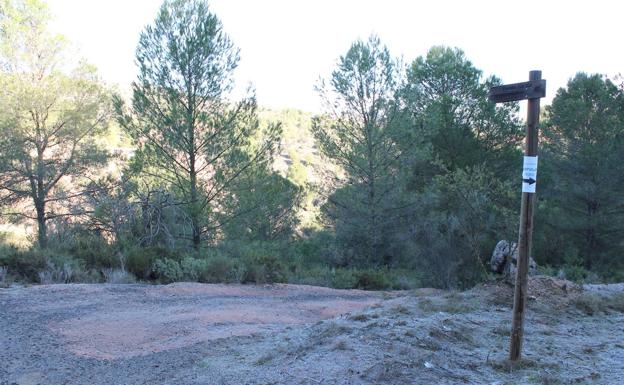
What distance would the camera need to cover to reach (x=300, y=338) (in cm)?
611

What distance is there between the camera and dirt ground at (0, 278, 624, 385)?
498cm

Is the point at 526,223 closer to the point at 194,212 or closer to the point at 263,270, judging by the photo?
the point at 263,270

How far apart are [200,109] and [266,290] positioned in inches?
281

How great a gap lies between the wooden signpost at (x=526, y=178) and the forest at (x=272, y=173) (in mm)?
7095

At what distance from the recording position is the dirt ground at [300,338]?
498cm

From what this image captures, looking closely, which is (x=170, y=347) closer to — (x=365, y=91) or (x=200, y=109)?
(x=200, y=109)

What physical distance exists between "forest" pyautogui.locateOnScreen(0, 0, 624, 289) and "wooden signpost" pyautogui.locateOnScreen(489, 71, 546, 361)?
7095 mm

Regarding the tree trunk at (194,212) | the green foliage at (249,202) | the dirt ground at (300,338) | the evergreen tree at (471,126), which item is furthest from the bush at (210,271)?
the evergreen tree at (471,126)

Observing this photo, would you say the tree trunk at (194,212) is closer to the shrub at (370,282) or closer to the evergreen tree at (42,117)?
the shrub at (370,282)

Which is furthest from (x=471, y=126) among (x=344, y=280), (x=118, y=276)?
(x=118, y=276)

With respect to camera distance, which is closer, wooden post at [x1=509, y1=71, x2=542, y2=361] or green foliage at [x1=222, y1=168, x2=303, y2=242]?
wooden post at [x1=509, y1=71, x2=542, y2=361]

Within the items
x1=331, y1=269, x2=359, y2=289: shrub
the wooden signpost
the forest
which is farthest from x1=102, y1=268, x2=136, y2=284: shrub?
the wooden signpost

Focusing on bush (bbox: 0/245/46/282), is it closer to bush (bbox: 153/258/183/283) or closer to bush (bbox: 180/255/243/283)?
bush (bbox: 153/258/183/283)

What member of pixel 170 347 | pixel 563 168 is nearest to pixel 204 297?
pixel 170 347
